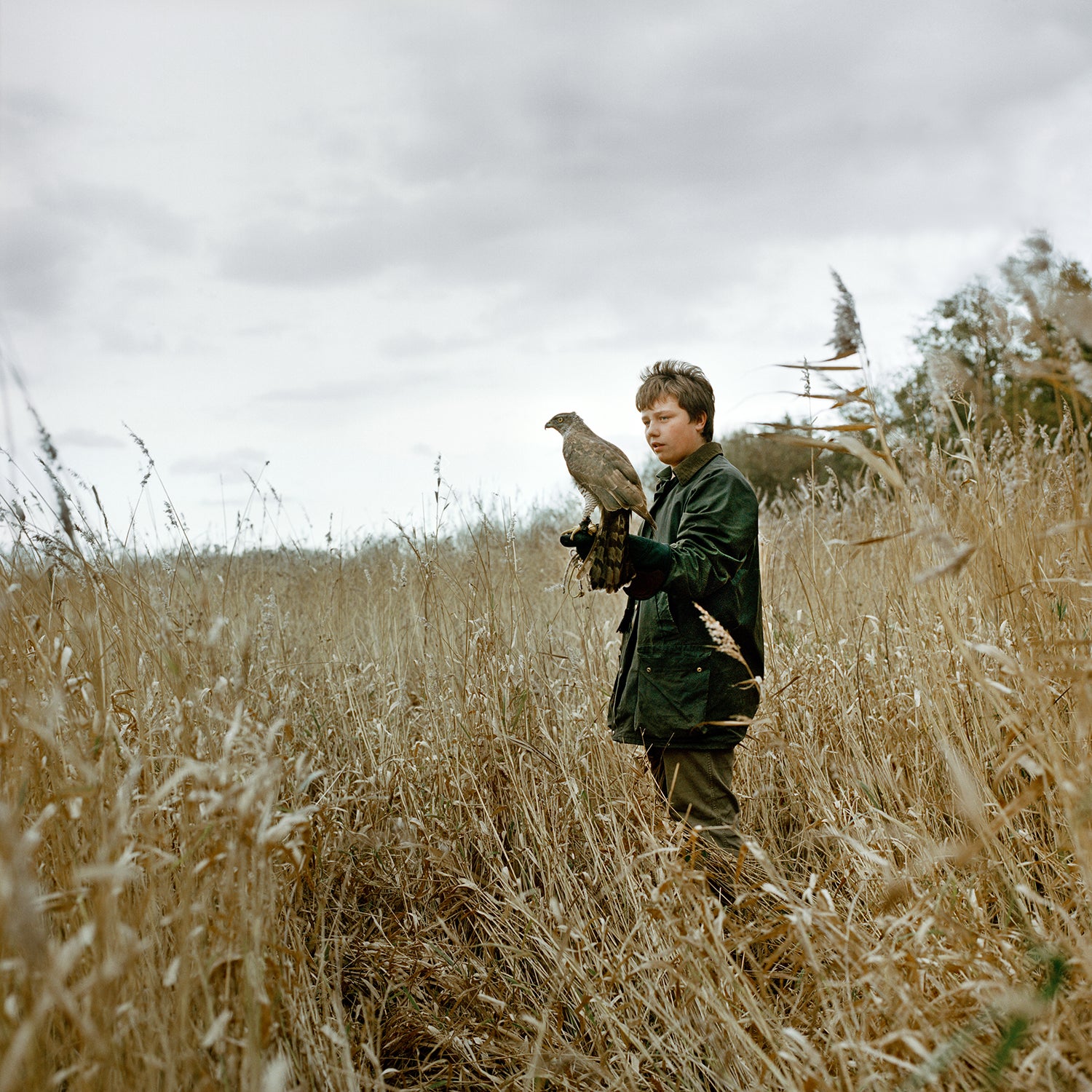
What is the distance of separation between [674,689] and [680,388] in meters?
0.98

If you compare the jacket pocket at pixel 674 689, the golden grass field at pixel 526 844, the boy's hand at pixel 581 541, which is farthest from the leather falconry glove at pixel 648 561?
the golden grass field at pixel 526 844

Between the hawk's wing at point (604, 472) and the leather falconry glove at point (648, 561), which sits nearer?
the leather falconry glove at point (648, 561)

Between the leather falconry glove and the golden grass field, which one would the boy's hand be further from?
the golden grass field

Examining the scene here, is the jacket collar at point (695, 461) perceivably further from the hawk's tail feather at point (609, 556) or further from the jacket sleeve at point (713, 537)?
the hawk's tail feather at point (609, 556)

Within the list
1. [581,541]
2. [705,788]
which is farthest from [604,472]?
[705,788]

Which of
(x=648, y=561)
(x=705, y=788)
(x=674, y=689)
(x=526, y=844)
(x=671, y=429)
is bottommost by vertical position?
(x=526, y=844)

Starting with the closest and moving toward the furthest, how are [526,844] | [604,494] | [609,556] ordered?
[609,556] < [604,494] < [526,844]

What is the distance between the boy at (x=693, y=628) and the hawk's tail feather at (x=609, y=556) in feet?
0.28

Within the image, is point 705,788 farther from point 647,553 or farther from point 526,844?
point 647,553

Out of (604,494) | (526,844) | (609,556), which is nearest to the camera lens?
(609,556)

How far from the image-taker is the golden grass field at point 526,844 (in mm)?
1284

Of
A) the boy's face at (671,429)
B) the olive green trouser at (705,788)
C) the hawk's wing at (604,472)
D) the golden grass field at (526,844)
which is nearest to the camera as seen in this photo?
the golden grass field at (526,844)

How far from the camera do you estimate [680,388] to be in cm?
278

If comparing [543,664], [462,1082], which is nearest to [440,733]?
[543,664]
